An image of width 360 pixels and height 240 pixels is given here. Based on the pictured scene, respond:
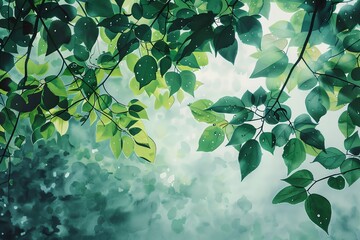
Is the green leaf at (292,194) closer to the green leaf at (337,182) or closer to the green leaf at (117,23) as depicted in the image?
the green leaf at (337,182)

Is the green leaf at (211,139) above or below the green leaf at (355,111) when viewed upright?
above

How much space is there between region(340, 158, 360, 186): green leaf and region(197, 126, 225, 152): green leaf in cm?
15

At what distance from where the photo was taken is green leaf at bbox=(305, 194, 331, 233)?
0.39 metres

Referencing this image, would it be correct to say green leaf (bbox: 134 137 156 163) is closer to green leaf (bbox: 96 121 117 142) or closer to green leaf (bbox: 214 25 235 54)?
green leaf (bbox: 96 121 117 142)

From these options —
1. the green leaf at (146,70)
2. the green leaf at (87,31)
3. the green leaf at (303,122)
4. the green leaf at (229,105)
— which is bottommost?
the green leaf at (303,122)

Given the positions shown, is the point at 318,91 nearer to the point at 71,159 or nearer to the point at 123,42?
the point at 123,42

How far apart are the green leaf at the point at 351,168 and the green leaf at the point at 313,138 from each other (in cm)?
4

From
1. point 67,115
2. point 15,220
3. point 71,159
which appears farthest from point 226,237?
point 67,115

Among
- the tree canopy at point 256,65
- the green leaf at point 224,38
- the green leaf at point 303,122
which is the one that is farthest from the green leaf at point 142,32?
the green leaf at point 303,122

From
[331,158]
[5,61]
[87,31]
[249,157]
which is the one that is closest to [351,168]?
[331,158]

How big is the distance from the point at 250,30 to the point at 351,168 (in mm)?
206

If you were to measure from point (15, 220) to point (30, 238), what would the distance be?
22 centimetres

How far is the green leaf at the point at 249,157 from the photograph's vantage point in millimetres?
425

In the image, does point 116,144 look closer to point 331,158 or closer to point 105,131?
point 105,131
